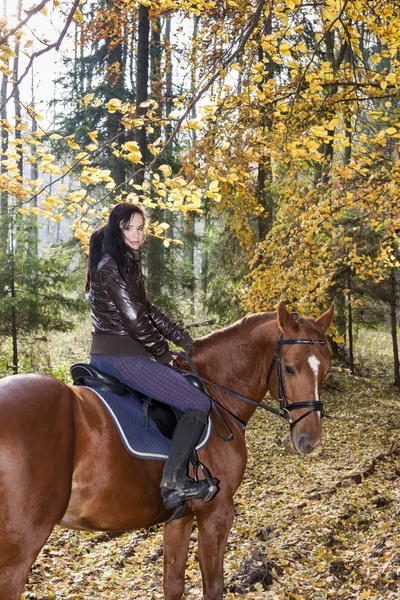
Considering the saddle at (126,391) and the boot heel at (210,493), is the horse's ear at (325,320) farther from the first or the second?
the boot heel at (210,493)

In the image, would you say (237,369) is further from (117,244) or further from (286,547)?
(286,547)

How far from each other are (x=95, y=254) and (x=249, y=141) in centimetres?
406

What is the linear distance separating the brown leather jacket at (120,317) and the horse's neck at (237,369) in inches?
28.2

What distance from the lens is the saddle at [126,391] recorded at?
3947 millimetres

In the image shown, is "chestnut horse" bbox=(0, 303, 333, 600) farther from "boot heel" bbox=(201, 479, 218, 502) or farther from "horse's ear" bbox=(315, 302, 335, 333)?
"boot heel" bbox=(201, 479, 218, 502)

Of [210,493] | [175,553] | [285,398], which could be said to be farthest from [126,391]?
[175,553]

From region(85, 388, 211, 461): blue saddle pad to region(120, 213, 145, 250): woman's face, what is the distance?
1.18 metres

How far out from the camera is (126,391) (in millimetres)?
3996

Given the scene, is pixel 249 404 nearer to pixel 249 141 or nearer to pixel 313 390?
pixel 313 390

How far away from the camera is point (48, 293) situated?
13.9 metres

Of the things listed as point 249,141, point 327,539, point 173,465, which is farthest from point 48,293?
point 173,465

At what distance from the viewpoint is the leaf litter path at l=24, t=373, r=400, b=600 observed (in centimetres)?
525

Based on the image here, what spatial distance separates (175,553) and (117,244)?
2634 millimetres

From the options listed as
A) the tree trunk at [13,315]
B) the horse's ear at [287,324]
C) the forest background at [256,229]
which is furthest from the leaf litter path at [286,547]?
the tree trunk at [13,315]
